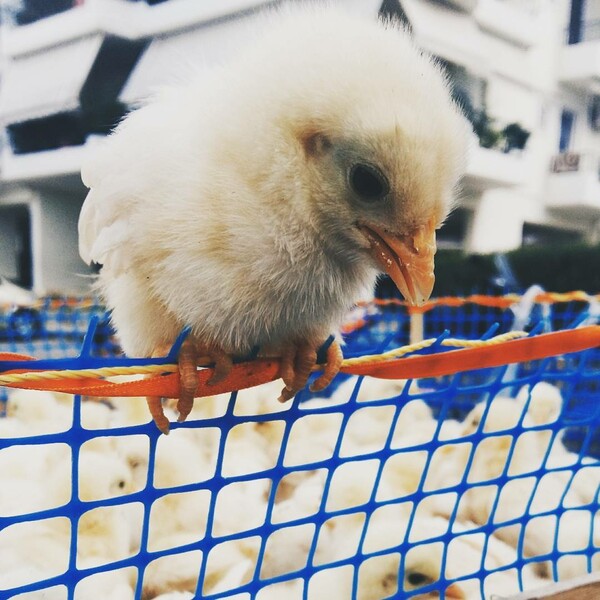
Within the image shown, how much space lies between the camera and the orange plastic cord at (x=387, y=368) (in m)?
0.69

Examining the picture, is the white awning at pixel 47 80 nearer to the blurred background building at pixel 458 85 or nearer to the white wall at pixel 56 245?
the blurred background building at pixel 458 85

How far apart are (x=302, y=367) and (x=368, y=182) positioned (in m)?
0.29

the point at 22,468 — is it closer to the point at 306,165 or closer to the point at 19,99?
the point at 306,165

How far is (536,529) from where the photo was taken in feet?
4.94

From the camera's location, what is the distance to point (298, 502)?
1.55m

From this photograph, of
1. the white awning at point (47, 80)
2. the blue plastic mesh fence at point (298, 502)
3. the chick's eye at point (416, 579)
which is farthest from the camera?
the white awning at point (47, 80)

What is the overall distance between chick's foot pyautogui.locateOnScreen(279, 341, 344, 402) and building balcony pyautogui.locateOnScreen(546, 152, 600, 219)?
10981 mm

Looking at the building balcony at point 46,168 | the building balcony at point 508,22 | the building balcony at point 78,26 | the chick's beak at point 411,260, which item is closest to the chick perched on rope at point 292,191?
the chick's beak at point 411,260

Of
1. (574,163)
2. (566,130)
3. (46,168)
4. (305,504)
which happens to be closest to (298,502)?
(305,504)

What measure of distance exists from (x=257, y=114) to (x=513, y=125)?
9732 millimetres

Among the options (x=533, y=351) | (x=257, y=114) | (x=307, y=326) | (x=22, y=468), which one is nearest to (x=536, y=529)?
(x=533, y=351)

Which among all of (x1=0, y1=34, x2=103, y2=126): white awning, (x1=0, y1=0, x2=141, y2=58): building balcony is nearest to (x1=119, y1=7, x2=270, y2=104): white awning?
(x1=0, y1=0, x2=141, y2=58): building balcony

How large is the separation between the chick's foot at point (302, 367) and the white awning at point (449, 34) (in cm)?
755

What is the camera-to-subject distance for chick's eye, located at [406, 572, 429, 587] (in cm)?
119
